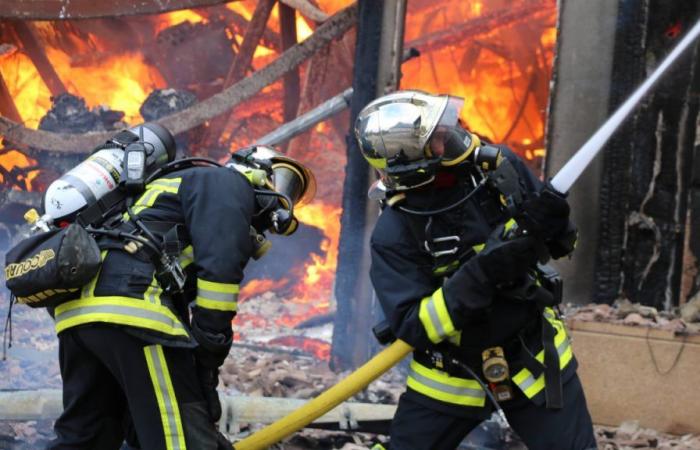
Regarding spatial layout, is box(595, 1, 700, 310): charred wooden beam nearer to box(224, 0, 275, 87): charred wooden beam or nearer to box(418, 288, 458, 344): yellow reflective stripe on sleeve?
box(418, 288, 458, 344): yellow reflective stripe on sleeve

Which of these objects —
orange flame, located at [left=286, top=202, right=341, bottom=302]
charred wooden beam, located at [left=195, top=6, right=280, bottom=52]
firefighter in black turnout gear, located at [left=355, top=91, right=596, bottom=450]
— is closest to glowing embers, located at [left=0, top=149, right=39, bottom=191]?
charred wooden beam, located at [left=195, top=6, right=280, bottom=52]

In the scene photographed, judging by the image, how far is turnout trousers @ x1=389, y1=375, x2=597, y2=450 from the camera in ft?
12.0

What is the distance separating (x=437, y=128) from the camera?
376 centimetres

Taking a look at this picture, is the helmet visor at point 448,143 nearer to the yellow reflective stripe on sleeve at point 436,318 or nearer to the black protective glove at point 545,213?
the black protective glove at point 545,213

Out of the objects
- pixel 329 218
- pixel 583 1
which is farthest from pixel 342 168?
pixel 583 1

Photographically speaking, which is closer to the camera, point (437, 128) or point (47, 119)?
point (437, 128)

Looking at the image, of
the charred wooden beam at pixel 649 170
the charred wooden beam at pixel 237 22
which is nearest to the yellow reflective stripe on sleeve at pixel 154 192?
the charred wooden beam at pixel 649 170

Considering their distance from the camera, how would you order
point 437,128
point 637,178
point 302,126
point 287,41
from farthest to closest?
point 287,41 < point 302,126 < point 637,178 < point 437,128

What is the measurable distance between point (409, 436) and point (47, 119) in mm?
5934

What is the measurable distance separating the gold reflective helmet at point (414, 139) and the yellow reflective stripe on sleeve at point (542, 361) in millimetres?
825

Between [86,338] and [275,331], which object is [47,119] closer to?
[275,331]

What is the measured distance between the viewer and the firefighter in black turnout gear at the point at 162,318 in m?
3.75

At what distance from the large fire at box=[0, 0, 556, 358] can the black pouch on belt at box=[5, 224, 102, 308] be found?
15.0 feet

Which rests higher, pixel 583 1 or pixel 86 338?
pixel 583 1
